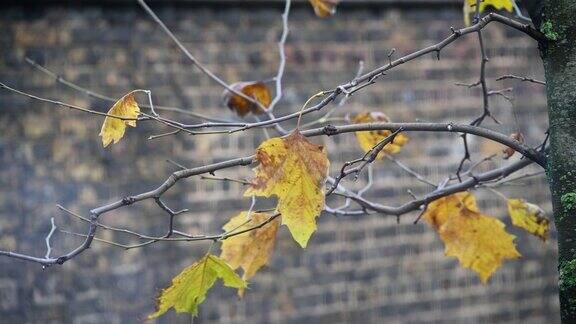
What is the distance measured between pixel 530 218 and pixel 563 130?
69 centimetres

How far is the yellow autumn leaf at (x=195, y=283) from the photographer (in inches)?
64.8

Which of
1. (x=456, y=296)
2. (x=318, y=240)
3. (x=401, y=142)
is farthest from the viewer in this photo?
(x=456, y=296)

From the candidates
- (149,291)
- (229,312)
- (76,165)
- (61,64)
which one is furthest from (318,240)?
(61,64)

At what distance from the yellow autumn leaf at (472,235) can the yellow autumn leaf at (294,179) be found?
0.80m

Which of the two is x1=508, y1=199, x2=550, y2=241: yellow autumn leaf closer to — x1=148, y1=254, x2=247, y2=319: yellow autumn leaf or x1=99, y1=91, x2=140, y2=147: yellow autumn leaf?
x1=148, y1=254, x2=247, y2=319: yellow autumn leaf

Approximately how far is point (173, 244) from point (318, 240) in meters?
0.84

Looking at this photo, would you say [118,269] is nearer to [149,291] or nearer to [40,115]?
[149,291]

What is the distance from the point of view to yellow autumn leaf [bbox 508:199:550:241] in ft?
7.05

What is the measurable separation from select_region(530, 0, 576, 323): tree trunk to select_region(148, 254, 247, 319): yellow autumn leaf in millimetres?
676

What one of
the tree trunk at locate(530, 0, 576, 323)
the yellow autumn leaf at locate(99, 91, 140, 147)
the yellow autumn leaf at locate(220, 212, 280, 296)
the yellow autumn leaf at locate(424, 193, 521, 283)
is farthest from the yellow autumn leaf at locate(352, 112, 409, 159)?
the yellow autumn leaf at locate(99, 91, 140, 147)

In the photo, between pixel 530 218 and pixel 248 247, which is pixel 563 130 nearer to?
pixel 530 218

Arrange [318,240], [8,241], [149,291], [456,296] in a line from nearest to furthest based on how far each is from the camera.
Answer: [8,241]
[149,291]
[318,240]
[456,296]

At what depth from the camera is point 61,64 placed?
12.2 ft

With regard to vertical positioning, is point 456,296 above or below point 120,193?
below
